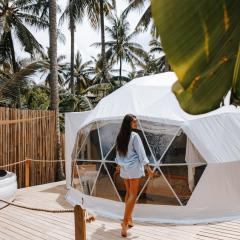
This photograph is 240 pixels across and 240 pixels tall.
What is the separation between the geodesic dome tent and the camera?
6094 mm

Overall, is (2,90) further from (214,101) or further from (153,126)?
(214,101)

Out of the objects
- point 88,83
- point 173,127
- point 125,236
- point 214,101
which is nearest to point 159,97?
point 173,127

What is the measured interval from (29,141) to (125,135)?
17.1ft

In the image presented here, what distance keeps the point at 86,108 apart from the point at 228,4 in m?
14.5

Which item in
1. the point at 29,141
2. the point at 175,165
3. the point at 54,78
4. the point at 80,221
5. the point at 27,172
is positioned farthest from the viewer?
the point at 54,78

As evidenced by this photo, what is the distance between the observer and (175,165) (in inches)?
249

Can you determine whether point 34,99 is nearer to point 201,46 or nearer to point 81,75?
point 81,75

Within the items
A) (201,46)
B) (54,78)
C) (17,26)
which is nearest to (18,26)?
(17,26)

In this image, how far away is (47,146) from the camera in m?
10.3

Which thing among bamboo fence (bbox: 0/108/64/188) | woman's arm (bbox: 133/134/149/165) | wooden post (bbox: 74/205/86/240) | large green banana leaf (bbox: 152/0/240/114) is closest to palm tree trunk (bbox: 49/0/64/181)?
bamboo fence (bbox: 0/108/64/188)

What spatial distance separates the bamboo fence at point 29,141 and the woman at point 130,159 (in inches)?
184

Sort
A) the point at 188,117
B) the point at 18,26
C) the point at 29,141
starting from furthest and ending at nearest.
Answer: the point at 18,26 < the point at 29,141 < the point at 188,117

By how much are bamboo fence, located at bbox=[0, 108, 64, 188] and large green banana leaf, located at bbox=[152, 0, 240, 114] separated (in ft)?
29.2

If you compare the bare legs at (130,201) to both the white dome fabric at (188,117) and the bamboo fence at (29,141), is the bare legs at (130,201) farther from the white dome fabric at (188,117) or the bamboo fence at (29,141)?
the bamboo fence at (29,141)
